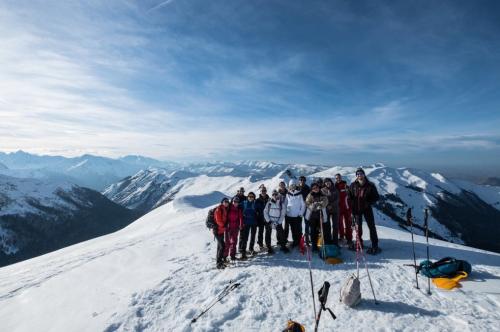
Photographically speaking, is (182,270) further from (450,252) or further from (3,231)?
(3,231)

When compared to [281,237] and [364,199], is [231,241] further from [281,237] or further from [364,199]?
[364,199]

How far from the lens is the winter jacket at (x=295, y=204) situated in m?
13.1

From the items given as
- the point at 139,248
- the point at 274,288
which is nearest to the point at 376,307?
the point at 274,288

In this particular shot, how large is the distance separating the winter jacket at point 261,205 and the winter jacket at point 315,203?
2.11 metres

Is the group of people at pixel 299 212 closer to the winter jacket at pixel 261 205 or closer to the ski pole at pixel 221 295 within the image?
the winter jacket at pixel 261 205

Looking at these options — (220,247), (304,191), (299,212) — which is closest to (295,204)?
(299,212)

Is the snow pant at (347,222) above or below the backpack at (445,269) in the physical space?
above

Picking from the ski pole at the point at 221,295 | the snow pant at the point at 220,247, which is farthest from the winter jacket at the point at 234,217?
the ski pole at the point at 221,295

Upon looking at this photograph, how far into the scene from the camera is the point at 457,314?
24.9ft

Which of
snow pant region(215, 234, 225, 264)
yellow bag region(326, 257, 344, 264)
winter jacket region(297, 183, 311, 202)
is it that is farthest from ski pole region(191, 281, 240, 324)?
winter jacket region(297, 183, 311, 202)

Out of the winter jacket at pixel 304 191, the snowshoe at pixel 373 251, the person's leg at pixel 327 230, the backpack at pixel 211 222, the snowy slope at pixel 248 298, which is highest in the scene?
the winter jacket at pixel 304 191

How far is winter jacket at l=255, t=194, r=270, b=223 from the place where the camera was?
13.7 meters

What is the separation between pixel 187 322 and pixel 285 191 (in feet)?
22.7

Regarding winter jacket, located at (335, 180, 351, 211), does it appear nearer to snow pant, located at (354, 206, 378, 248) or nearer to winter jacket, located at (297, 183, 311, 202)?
snow pant, located at (354, 206, 378, 248)
